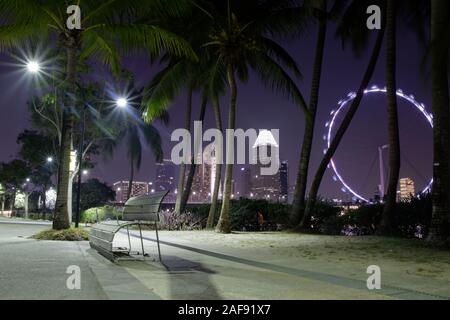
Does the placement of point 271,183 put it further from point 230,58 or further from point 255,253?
point 255,253

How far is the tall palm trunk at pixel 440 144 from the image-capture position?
12.1m

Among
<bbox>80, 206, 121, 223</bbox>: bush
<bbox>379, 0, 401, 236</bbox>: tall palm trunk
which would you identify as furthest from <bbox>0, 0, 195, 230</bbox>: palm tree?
<bbox>80, 206, 121, 223</bbox>: bush

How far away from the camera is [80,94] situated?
838 inches

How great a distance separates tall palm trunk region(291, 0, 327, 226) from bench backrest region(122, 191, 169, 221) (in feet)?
39.6

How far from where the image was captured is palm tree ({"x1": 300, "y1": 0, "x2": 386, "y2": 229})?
818 inches

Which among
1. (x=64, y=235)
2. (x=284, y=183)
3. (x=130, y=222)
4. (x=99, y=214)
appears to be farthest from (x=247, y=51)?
(x=284, y=183)

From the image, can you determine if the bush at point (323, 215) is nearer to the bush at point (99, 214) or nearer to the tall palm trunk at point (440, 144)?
the tall palm trunk at point (440, 144)

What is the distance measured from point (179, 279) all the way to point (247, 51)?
46.0ft

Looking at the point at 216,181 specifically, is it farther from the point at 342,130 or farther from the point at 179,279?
the point at 179,279

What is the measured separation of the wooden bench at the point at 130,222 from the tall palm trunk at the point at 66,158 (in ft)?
13.3

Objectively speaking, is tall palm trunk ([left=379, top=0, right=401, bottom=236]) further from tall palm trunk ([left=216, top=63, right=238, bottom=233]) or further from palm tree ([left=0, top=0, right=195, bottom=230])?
palm tree ([left=0, top=0, right=195, bottom=230])

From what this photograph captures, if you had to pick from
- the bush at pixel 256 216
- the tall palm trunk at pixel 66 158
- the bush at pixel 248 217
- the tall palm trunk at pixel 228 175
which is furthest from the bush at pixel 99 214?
the tall palm trunk at pixel 66 158

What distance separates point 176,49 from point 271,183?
34.8 meters
